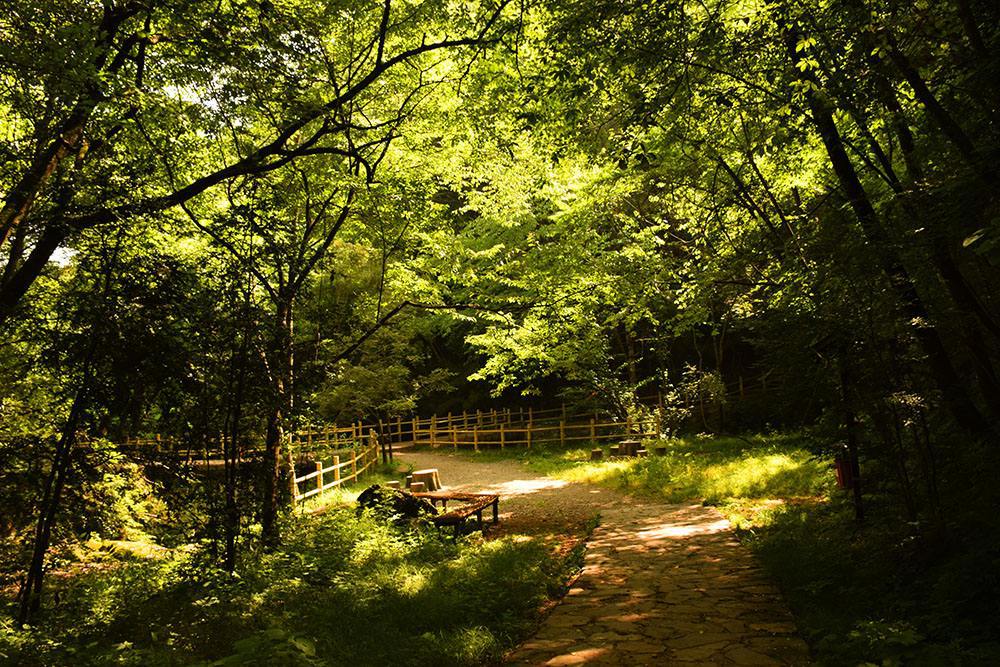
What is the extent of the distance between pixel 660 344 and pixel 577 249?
8584mm

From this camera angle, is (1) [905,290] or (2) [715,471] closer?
(1) [905,290]

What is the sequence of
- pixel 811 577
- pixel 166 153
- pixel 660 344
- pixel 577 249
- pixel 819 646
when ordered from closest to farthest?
pixel 819 646
pixel 811 577
pixel 166 153
pixel 577 249
pixel 660 344

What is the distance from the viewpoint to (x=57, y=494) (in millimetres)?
5230

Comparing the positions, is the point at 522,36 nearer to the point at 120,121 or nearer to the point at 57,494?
the point at 120,121

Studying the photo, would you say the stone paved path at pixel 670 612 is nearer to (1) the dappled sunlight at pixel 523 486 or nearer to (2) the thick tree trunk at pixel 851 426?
(2) the thick tree trunk at pixel 851 426

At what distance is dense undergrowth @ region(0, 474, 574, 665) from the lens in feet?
14.5

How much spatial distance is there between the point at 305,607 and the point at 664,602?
136 inches

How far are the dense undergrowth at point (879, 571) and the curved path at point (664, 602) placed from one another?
11.0 inches

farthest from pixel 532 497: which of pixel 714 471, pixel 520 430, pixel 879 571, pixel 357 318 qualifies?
pixel 520 430

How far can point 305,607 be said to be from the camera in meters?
5.62

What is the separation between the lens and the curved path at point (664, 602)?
4207 mm

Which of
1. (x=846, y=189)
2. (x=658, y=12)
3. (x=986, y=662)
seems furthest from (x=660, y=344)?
(x=986, y=662)

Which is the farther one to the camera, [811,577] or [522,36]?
[522,36]

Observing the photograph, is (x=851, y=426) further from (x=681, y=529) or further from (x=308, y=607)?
(x=308, y=607)
